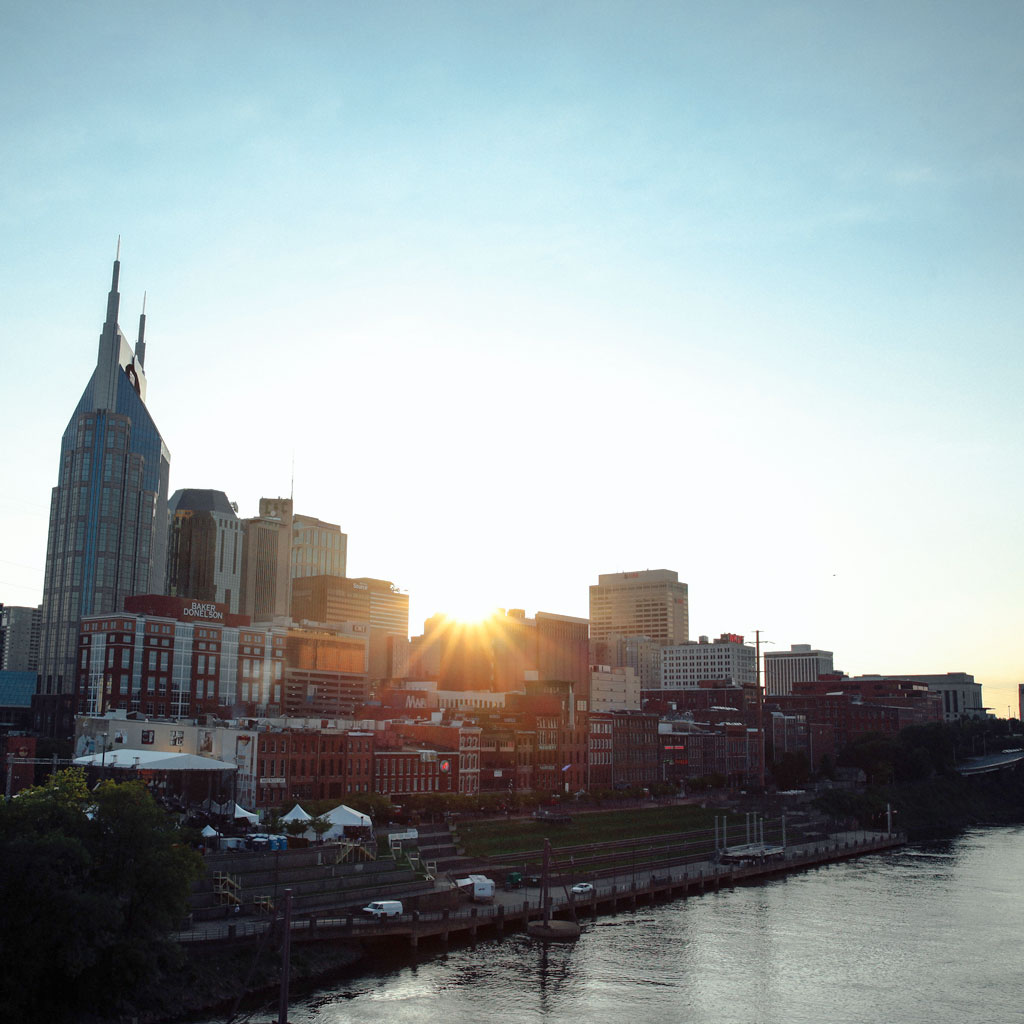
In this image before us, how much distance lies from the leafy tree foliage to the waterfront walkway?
1053 cm

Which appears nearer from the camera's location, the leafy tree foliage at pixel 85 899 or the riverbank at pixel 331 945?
the leafy tree foliage at pixel 85 899

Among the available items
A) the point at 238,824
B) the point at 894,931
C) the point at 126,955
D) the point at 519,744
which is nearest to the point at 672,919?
the point at 894,931

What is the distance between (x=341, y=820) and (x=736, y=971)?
35.2 meters

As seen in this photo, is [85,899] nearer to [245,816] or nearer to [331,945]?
[331,945]

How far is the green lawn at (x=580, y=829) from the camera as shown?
Result: 4572 inches

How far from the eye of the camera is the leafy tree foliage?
53.5m

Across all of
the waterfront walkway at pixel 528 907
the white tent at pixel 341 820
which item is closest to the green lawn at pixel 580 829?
the waterfront walkway at pixel 528 907

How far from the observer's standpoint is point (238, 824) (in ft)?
324

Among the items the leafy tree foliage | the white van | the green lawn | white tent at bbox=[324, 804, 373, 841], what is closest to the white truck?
white tent at bbox=[324, 804, 373, 841]

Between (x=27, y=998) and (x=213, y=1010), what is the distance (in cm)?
1396

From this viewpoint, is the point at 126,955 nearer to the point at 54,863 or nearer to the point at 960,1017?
the point at 54,863

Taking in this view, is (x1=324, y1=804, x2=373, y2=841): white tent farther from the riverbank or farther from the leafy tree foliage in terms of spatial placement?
the leafy tree foliage

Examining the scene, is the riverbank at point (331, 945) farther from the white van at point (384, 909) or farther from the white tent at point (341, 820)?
the white tent at point (341, 820)

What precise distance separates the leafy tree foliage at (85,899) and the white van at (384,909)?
20.1 meters
